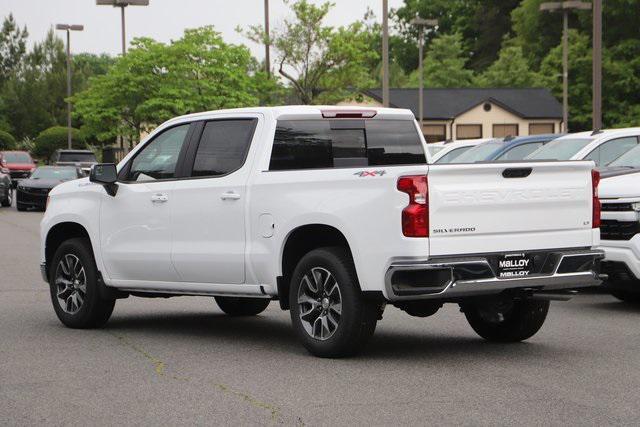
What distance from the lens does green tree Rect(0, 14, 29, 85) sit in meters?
122

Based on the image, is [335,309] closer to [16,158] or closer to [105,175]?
[105,175]

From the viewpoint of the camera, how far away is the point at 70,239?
11.7m

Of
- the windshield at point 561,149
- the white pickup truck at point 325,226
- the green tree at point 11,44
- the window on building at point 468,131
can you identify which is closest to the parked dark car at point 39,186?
the windshield at point 561,149

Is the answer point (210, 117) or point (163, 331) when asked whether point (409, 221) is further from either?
point (163, 331)

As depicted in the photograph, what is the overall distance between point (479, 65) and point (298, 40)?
5572cm

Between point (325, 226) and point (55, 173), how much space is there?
32024mm

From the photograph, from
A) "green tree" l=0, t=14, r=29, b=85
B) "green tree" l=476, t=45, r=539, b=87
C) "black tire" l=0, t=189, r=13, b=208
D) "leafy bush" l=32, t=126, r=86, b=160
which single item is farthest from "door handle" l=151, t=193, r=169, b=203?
"green tree" l=0, t=14, r=29, b=85

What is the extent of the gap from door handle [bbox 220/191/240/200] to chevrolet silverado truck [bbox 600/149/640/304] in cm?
415

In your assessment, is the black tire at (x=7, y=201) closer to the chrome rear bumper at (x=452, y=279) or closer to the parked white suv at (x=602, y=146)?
the parked white suv at (x=602, y=146)

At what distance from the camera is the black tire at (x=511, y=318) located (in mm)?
10162

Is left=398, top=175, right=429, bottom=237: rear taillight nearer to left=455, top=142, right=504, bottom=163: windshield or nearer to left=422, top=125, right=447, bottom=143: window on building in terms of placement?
left=455, top=142, right=504, bottom=163: windshield

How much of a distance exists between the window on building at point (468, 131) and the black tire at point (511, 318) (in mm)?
75875

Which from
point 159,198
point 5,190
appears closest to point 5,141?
point 5,190

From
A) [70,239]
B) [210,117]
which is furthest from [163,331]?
[210,117]
